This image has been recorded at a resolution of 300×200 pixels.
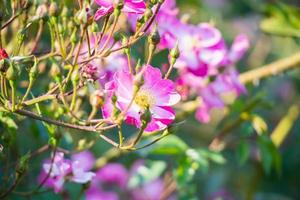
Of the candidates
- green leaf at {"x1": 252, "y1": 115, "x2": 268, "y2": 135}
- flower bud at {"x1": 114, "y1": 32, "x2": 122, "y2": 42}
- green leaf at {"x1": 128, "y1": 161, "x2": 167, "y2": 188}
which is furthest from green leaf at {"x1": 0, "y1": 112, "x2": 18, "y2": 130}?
green leaf at {"x1": 252, "y1": 115, "x2": 268, "y2": 135}

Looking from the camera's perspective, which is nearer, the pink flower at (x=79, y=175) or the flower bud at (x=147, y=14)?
the flower bud at (x=147, y=14)

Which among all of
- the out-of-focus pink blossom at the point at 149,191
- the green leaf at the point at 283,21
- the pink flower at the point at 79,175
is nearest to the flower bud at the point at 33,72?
the pink flower at the point at 79,175

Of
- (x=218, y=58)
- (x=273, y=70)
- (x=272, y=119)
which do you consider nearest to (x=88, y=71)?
(x=218, y=58)

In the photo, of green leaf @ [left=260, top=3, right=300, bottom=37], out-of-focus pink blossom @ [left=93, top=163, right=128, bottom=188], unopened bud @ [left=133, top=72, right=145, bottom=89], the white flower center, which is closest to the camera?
unopened bud @ [left=133, top=72, right=145, bottom=89]

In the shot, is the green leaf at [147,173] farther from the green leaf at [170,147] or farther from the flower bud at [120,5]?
the flower bud at [120,5]

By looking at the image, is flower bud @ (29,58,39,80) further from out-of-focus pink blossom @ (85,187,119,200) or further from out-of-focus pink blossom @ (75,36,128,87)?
out-of-focus pink blossom @ (85,187,119,200)

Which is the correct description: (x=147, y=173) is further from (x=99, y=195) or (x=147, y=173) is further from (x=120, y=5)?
(x=120, y=5)

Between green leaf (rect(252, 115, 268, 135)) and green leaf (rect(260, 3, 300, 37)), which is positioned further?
green leaf (rect(260, 3, 300, 37))

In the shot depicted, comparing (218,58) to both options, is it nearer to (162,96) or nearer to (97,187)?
(162,96)

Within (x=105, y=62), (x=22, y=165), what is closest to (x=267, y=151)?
(x=105, y=62)
